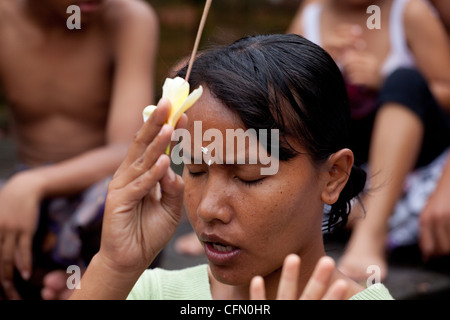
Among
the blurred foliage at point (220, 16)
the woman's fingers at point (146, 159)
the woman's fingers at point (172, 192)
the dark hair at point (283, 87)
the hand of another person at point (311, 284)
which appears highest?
the blurred foliage at point (220, 16)

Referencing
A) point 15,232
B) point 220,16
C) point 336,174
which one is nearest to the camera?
point 336,174

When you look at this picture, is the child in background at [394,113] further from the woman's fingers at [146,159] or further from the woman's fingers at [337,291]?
the woman's fingers at [337,291]

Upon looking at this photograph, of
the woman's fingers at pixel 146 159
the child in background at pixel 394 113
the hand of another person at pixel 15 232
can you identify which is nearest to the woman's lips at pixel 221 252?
the woman's fingers at pixel 146 159

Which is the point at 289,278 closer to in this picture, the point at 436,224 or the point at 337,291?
the point at 337,291

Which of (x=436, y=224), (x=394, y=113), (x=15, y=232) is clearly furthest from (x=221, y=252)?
(x=394, y=113)

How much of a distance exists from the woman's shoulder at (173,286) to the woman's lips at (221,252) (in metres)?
0.31

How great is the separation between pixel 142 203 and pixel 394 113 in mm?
1771

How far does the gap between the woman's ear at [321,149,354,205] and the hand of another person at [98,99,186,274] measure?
355 mm

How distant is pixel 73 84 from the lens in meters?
2.90

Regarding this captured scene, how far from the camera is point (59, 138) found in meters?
2.96

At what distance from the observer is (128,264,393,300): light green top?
5.78 ft

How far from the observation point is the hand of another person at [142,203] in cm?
135
